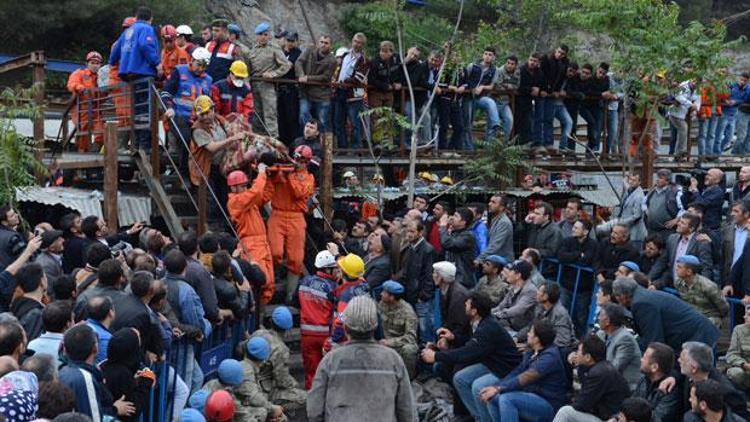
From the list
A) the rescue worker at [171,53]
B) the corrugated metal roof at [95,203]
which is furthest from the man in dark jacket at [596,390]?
the rescue worker at [171,53]

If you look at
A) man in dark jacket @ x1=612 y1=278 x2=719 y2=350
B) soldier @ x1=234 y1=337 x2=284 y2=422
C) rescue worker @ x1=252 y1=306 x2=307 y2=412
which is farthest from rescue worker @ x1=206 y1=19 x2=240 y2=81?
man in dark jacket @ x1=612 y1=278 x2=719 y2=350

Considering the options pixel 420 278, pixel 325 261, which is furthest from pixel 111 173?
pixel 420 278

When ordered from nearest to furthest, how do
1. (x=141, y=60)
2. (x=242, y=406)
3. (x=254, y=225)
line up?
(x=242, y=406) → (x=254, y=225) → (x=141, y=60)

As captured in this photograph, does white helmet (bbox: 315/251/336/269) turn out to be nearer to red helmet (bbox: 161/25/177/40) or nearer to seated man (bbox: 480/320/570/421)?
seated man (bbox: 480/320/570/421)

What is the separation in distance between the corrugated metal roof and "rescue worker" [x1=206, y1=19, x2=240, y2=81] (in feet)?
6.71

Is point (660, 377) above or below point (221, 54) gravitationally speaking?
below

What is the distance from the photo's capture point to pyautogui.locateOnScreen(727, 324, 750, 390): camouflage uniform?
32.3ft

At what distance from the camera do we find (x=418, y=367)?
38.7 feet

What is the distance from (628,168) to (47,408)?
1316 cm

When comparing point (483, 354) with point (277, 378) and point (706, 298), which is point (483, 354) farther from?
point (706, 298)

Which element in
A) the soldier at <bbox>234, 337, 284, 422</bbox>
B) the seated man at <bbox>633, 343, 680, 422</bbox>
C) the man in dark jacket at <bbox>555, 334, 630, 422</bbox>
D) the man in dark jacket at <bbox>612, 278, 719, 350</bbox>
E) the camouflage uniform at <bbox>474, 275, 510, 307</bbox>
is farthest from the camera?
the camouflage uniform at <bbox>474, 275, 510, 307</bbox>

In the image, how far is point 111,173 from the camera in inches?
526

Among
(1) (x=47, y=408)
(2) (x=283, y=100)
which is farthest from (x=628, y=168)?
(1) (x=47, y=408)

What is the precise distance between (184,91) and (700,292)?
6.93 metres
